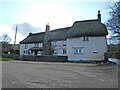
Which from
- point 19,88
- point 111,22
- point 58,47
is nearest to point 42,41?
point 58,47

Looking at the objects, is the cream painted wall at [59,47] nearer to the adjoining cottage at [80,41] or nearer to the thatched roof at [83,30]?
the adjoining cottage at [80,41]

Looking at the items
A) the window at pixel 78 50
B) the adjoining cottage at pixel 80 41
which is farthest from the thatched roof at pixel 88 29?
→ the window at pixel 78 50

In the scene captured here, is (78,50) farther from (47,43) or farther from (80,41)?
(47,43)

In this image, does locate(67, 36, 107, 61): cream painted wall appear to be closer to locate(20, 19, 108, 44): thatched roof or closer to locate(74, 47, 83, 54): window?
locate(74, 47, 83, 54): window

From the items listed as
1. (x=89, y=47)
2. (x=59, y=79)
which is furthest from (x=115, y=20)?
(x=59, y=79)

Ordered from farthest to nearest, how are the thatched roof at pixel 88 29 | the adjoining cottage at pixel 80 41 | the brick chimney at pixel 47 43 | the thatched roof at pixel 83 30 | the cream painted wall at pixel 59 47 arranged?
the brick chimney at pixel 47 43 → the cream painted wall at pixel 59 47 → the thatched roof at pixel 83 30 → the thatched roof at pixel 88 29 → the adjoining cottage at pixel 80 41

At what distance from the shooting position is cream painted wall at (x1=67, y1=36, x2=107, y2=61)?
1752 inches

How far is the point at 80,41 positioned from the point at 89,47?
8.59ft

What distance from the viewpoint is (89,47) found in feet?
150

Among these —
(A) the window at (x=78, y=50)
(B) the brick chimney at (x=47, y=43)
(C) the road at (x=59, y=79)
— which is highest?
(B) the brick chimney at (x=47, y=43)

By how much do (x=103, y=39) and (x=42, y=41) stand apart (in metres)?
22.0

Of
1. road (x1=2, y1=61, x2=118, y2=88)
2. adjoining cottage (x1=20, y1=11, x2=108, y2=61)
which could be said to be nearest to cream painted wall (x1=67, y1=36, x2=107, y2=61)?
adjoining cottage (x1=20, y1=11, x2=108, y2=61)

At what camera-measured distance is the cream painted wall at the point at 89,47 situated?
4450 cm

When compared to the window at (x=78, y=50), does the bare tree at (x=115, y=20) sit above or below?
above
